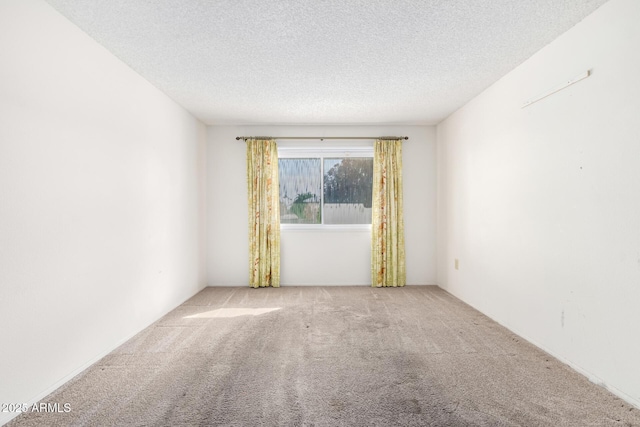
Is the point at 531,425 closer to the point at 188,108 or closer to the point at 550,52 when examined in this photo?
the point at 550,52

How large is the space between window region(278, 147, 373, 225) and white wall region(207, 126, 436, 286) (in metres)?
0.22

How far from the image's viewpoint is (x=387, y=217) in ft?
15.5

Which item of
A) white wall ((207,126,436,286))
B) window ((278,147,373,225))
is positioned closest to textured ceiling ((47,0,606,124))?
white wall ((207,126,436,286))

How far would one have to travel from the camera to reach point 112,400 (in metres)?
1.88

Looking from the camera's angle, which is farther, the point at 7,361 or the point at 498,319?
the point at 498,319

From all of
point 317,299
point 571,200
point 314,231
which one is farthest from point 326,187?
point 571,200

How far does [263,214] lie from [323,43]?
9.32ft

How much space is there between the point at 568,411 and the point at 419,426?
90 cm

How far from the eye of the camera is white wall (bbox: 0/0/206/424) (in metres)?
1.74

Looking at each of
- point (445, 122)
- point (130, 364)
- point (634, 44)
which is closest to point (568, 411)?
point (634, 44)

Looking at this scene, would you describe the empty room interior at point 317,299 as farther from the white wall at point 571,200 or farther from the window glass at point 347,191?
the window glass at point 347,191

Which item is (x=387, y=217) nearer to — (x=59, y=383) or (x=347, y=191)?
(x=347, y=191)

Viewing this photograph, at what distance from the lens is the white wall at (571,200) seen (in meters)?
1.87

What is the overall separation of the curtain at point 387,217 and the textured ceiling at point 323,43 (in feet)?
3.72
